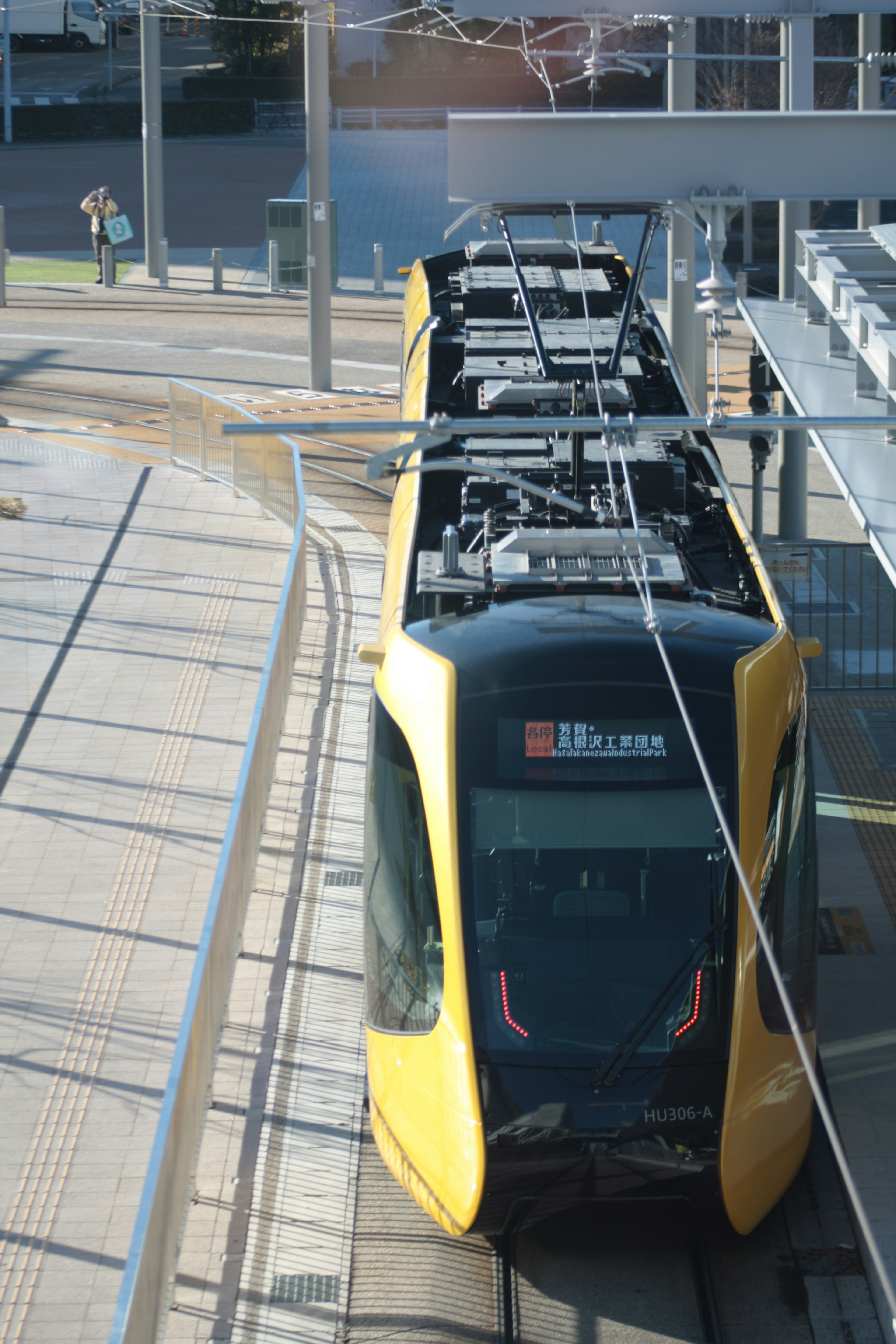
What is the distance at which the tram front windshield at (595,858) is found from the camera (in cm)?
654

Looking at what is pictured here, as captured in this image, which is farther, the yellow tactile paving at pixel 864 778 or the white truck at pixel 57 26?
the white truck at pixel 57 26

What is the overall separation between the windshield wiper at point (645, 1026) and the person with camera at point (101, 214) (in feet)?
88.9

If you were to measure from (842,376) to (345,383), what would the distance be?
44.8 feet

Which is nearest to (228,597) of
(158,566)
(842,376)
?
(158,566)

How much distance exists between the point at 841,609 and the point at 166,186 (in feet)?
105

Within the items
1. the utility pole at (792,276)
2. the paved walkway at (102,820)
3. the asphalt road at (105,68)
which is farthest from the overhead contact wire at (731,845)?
the asphalt road at (105,68)

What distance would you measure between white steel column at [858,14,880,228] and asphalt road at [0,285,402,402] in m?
8.11

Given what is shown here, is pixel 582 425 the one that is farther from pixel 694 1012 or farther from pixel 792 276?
pixel 792 276

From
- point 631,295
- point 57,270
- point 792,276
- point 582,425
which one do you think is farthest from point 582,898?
point 57,270

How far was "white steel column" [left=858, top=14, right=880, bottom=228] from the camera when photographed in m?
19.1

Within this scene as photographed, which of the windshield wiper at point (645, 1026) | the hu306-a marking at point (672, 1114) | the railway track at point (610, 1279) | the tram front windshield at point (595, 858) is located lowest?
the railway track at point (610, 1279)

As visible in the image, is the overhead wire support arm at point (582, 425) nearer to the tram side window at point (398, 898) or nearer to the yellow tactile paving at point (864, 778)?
the tram side window at point (398, 898)

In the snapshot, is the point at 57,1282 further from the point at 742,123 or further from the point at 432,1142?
the point at 742,123

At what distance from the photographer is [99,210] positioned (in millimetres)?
30750
